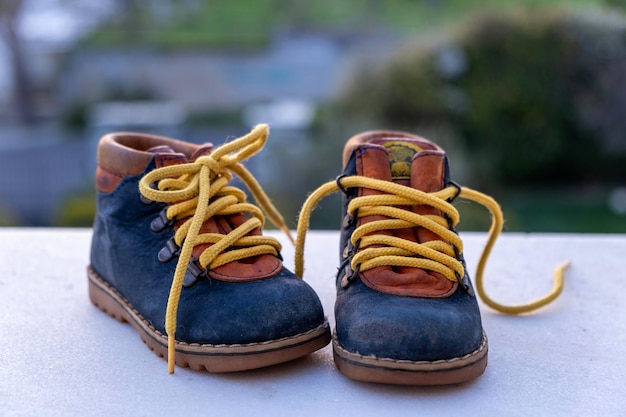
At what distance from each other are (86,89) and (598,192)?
862cm

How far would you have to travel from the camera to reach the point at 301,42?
12914 mm

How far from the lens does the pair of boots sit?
953 millimetres

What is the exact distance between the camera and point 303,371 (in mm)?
1028

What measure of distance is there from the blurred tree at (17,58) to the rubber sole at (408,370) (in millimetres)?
11342

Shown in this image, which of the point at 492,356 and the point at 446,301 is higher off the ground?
the point at 446,301

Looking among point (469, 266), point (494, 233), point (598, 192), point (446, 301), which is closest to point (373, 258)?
point (446, 301)

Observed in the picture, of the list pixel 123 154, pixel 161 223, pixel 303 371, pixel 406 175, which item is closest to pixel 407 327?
pixel 303 371

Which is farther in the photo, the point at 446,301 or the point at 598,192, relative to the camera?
the point at 598,192

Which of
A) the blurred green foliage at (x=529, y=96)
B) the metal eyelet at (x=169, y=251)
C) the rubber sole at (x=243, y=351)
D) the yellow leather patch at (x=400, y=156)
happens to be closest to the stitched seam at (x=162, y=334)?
the rubber sole at (x=243, y=351)

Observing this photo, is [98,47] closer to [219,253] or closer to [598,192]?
[598,192]

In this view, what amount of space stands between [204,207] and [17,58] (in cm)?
1165

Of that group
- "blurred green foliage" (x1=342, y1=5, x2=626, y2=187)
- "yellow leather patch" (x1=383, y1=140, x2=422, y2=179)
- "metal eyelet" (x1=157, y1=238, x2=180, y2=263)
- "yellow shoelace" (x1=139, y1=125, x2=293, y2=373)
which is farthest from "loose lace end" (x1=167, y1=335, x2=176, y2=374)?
"blurred green foliage" (x1=342, y1=5, x2=626, y2=187)

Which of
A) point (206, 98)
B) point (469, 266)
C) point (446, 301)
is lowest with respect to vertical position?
point (206, 98)

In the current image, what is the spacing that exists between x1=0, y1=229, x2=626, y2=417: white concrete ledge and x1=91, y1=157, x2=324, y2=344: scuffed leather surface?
7 cm
